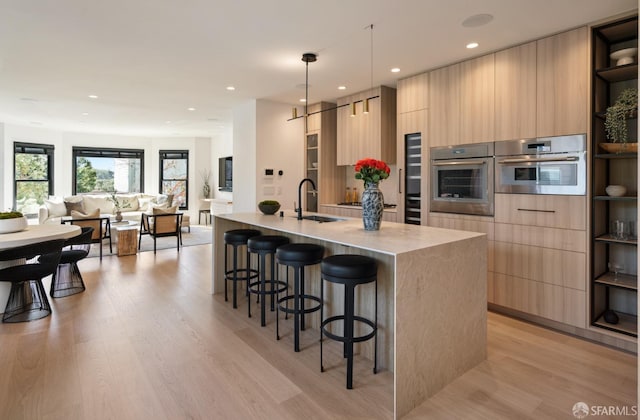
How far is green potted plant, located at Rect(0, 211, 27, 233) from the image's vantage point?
3.45 meters

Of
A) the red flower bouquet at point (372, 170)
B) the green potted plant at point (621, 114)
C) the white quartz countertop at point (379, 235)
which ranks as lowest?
the white quartz countertop at point (379, 235)

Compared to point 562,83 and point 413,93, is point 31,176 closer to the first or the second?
point 413,93

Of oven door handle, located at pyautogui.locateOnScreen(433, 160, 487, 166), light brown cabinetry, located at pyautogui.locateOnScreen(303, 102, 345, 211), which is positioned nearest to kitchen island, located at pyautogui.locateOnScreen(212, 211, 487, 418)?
oven door handle, located at pyautogui.locateOnScreen(433, 160, 487, 166)

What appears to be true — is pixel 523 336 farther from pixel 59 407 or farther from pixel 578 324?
pixel 59 407

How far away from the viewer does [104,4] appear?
2723 millimetres

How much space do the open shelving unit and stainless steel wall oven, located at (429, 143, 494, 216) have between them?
88cm

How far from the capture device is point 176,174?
10703 mm

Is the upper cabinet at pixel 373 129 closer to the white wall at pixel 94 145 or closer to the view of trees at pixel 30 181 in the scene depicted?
the white wall at pixel 94 145

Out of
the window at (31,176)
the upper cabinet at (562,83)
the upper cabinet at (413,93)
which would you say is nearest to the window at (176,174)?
the window at (31,176)

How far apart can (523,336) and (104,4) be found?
14.1 feet

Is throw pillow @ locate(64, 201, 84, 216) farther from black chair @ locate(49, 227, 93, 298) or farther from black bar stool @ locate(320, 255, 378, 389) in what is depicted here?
black bar stool @ locate(320, 255, 378, 389)

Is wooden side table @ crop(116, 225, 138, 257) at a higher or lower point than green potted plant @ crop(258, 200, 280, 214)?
lower

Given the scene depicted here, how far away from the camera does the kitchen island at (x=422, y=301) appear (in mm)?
1984

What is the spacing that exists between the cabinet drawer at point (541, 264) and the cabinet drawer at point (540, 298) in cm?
5
